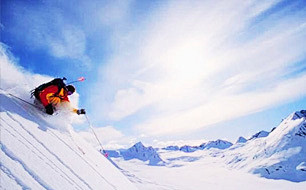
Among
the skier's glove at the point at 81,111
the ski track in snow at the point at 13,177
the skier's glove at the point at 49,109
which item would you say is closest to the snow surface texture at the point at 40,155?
the ski track in snow at the point at 13,177

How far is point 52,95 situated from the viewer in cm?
739

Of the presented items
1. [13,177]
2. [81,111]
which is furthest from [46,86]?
[13,177]

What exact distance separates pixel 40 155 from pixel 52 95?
2.76 meters

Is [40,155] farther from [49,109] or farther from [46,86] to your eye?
[46,86]

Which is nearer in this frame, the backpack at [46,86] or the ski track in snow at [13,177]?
the ski track in snow at [13,177]

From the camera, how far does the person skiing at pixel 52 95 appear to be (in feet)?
23.7

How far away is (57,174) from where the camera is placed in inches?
188

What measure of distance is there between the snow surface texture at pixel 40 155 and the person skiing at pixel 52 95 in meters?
0.26

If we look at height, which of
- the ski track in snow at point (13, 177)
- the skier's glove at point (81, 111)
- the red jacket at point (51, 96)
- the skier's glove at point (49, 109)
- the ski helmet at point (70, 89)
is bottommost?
the ski track in snow at point (13, 177)

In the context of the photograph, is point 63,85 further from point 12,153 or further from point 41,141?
point 12,153

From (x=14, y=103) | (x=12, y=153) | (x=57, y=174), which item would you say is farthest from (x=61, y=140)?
(x=12, y=153)

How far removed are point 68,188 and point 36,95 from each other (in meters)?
3.68

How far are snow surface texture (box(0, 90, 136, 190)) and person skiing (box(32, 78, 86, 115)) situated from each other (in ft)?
0.87

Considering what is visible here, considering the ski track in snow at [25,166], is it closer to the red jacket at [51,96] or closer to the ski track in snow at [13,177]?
the ski track in snow at [13,177]
